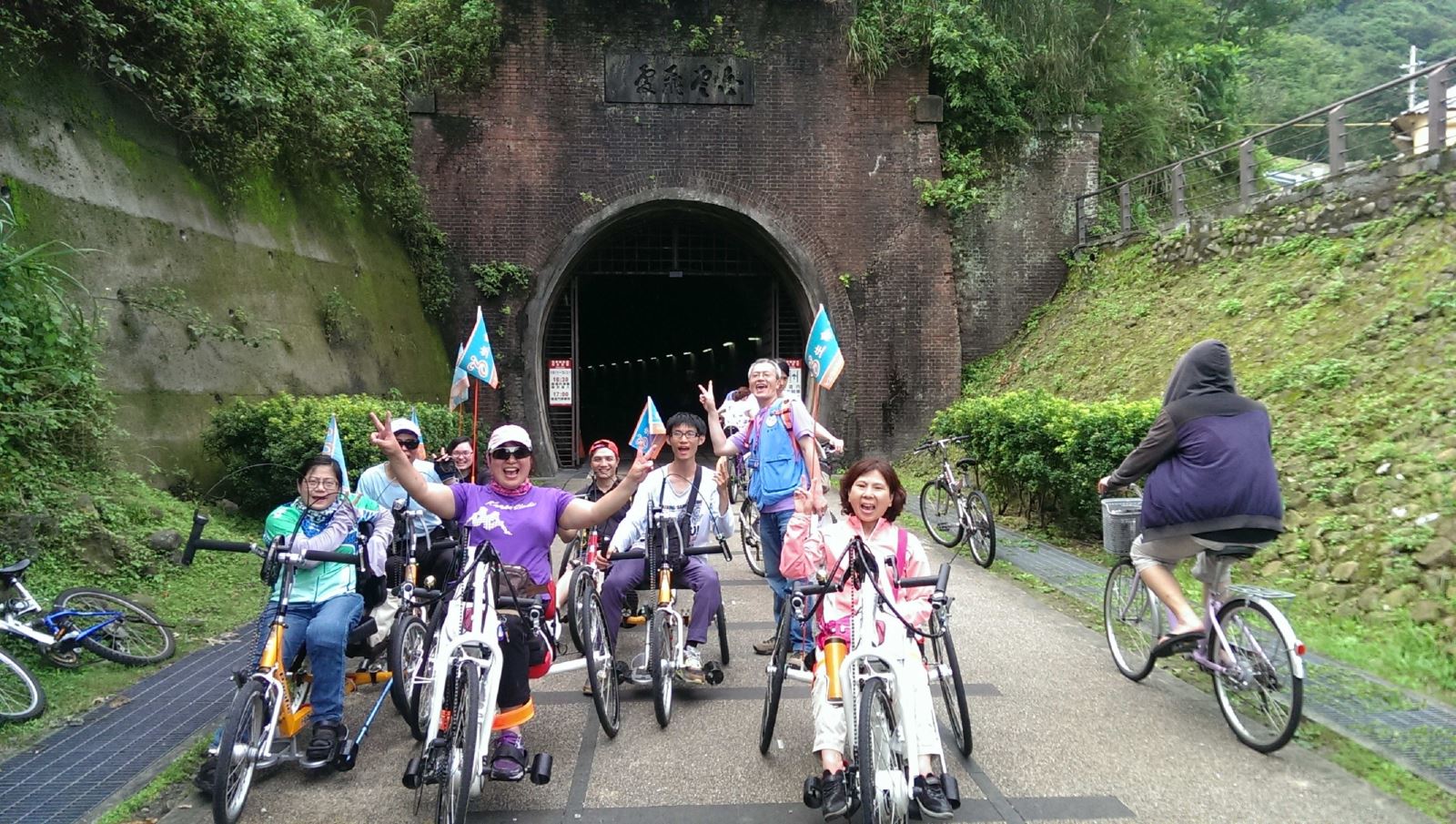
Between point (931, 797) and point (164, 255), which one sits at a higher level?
point (164, 255)

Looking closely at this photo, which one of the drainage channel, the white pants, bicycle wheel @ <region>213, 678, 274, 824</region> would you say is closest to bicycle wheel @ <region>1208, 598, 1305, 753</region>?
the drainage channel

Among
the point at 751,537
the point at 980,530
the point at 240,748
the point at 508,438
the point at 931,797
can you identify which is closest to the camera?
the point at 931,797

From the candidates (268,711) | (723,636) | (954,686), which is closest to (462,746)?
(268,711)

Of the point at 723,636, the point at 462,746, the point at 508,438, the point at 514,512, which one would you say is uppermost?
the point at 508,438

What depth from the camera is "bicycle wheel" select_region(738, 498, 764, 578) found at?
325 inches

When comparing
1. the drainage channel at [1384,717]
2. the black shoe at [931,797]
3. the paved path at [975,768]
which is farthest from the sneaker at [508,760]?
the drainage channel at [1384,717]

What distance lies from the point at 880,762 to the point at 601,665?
1656mm

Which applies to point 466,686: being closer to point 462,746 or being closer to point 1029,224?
point 462,746

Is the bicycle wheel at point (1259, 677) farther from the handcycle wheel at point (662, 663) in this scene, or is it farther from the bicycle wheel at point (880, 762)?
the handcycle wheel at point (662, 663)

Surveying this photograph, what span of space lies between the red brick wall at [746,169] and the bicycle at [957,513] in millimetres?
6586

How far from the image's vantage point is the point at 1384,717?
4250mm

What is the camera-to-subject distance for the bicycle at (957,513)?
8.12m

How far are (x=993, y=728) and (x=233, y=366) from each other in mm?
8613

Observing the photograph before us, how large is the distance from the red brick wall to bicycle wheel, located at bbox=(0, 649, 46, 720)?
10.9 meters
